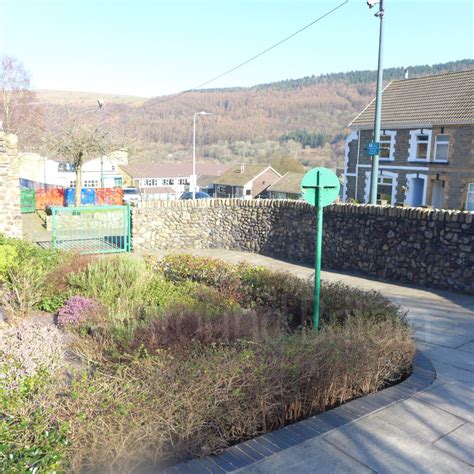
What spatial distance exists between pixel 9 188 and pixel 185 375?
11660 millimetres

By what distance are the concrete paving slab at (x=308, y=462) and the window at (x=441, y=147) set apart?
27.2 m

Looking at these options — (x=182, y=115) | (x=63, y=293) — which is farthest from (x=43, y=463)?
(x=182, y=115)

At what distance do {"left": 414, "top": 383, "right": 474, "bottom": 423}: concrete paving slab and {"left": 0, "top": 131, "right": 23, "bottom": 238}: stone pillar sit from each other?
1223 centimetres

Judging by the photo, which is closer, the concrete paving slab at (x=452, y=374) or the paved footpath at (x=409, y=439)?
the paved footpath at (x=409, y=439)

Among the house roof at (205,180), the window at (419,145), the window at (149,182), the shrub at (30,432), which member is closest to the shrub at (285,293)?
the shrub at (30,432)

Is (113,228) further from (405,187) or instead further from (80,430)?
(405,187)

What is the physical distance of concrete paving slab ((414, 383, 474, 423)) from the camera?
16.9ft

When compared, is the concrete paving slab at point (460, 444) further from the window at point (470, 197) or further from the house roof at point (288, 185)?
the house roof at point (288, 185)

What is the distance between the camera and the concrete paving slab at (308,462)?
3.97 meters

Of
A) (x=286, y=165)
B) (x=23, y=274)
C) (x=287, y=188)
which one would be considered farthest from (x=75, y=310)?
(x=286, y=165)

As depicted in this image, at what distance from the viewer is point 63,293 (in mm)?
9117

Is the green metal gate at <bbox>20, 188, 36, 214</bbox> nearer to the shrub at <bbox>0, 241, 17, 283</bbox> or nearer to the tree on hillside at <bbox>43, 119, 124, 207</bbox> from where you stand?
the tree on hillside at <bbox>43, 119, 124, 207</bbox>

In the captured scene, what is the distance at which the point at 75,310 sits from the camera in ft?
25.7

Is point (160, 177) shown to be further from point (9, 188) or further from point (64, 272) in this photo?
point (64, 272)
